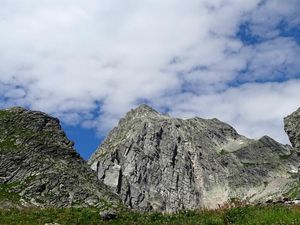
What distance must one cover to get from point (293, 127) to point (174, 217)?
48.2 meters

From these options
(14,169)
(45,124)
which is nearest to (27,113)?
(45,124)

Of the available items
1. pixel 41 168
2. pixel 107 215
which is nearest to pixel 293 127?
pixel 41 168

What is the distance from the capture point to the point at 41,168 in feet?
206

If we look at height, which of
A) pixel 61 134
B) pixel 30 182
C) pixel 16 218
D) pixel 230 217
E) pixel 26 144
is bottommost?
pixel 230 217

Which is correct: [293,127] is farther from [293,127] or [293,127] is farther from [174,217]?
[174,217]

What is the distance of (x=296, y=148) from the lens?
69938 mm

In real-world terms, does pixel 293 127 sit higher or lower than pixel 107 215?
higher

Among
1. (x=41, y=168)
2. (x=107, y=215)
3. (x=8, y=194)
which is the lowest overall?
(x=107, y=215)

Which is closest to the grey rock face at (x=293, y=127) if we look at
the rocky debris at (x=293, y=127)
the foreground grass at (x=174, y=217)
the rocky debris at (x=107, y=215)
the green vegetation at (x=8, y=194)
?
the rocky debris at (x=293, y=127)

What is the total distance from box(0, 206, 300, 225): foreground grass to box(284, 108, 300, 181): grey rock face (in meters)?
43.6

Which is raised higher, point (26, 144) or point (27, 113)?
point (27, 113)

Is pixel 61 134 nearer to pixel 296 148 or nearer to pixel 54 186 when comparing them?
pixel 54 186

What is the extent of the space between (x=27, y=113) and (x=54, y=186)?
1458 centimetres

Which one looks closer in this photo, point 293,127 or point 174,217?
point 174,217
